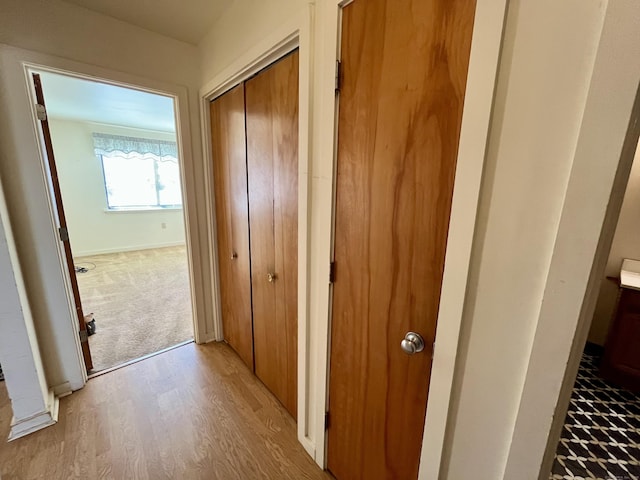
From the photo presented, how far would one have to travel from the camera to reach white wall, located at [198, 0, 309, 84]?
1203mm

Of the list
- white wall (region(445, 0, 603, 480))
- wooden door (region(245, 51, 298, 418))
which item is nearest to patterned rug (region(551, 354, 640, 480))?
white wall (region(445, 0, 603, 480))

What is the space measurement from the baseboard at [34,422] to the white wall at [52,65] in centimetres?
22

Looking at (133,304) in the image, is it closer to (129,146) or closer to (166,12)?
(166,12)

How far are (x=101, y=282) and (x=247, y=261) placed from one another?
3.31 meters

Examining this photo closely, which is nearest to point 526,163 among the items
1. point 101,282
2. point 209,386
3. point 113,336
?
point 209,386

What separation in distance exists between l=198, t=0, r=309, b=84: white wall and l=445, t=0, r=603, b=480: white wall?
93 cm

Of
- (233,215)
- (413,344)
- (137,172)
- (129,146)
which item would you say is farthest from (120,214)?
(413,344)

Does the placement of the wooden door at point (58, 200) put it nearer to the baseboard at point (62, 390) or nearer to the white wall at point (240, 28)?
the baseboard at point (62, 390)

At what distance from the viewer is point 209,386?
186 centimetres

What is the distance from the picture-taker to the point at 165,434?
1.49 metres

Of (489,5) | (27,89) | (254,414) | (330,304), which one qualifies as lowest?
(254,414)

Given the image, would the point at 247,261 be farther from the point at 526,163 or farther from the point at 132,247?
the point at 132,247

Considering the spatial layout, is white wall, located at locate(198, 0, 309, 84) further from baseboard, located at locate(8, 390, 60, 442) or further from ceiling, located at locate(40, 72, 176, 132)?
baseboard, located at locate(8, 390, 60, 442)

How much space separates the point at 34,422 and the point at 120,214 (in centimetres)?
482
